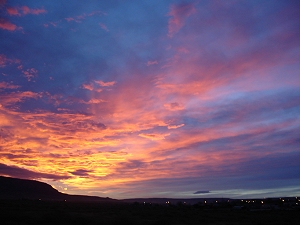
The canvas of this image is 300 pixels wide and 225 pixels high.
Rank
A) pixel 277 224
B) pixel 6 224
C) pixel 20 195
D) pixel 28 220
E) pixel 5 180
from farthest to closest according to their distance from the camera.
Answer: pixel 5 180, pixel 20 195, pixel 277 224, pixel 28 220, pixel 6 224

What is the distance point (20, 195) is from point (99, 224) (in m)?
169

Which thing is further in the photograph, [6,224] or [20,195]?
[20,195]

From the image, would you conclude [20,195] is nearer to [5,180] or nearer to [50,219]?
[5,180]

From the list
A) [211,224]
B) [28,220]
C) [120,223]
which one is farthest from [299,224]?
[28,220]

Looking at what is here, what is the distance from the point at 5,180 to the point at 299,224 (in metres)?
198

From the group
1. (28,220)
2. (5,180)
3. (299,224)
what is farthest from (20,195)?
(299,224)

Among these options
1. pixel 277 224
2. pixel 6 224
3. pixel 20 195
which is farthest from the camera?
pixel 20 195

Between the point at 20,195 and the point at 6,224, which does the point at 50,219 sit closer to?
the point at 6,224

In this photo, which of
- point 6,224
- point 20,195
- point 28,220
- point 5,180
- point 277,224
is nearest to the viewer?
point 6,224

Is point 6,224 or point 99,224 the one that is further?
point 99,224

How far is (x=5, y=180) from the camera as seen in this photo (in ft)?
650

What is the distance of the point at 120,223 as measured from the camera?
33.8 meters

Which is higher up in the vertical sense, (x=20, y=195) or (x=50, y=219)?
(x=20, y=195)

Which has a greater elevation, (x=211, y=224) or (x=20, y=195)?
(x=20, y=195)
